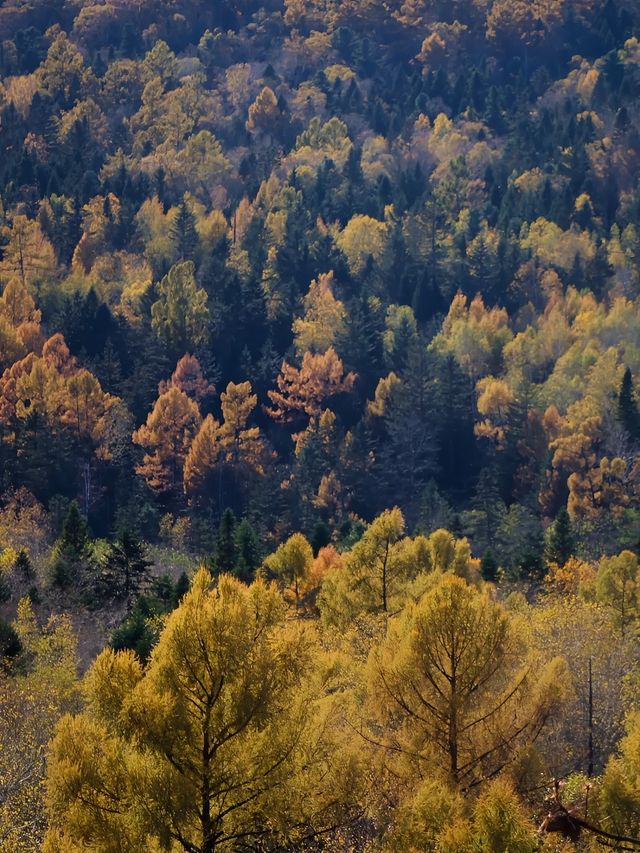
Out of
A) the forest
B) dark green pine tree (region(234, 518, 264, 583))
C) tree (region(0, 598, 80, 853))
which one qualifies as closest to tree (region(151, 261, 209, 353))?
the forest

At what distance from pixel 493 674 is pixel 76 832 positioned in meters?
10.2

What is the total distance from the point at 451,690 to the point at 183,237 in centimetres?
11413

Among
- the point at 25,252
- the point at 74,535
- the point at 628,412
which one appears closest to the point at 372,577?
the point at 74,535

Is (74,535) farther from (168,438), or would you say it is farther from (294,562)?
(168,438)

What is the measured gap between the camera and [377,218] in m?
141

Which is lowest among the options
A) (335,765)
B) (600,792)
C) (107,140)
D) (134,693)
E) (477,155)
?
(600,792)

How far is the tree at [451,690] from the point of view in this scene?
26.7 metres

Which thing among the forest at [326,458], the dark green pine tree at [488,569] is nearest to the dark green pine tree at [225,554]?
the forest at [326,458]

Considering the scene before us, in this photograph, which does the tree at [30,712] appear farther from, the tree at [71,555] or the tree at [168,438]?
the tree at [168,438]

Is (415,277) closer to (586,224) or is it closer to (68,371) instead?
(586,224)

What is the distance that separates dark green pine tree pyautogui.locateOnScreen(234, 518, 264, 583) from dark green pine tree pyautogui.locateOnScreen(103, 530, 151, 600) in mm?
4895

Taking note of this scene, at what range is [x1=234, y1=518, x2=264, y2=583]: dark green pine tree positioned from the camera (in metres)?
59.5

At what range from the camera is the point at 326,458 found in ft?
327

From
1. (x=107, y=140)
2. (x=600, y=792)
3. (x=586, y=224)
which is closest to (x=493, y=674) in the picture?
(x=600, y=792)
